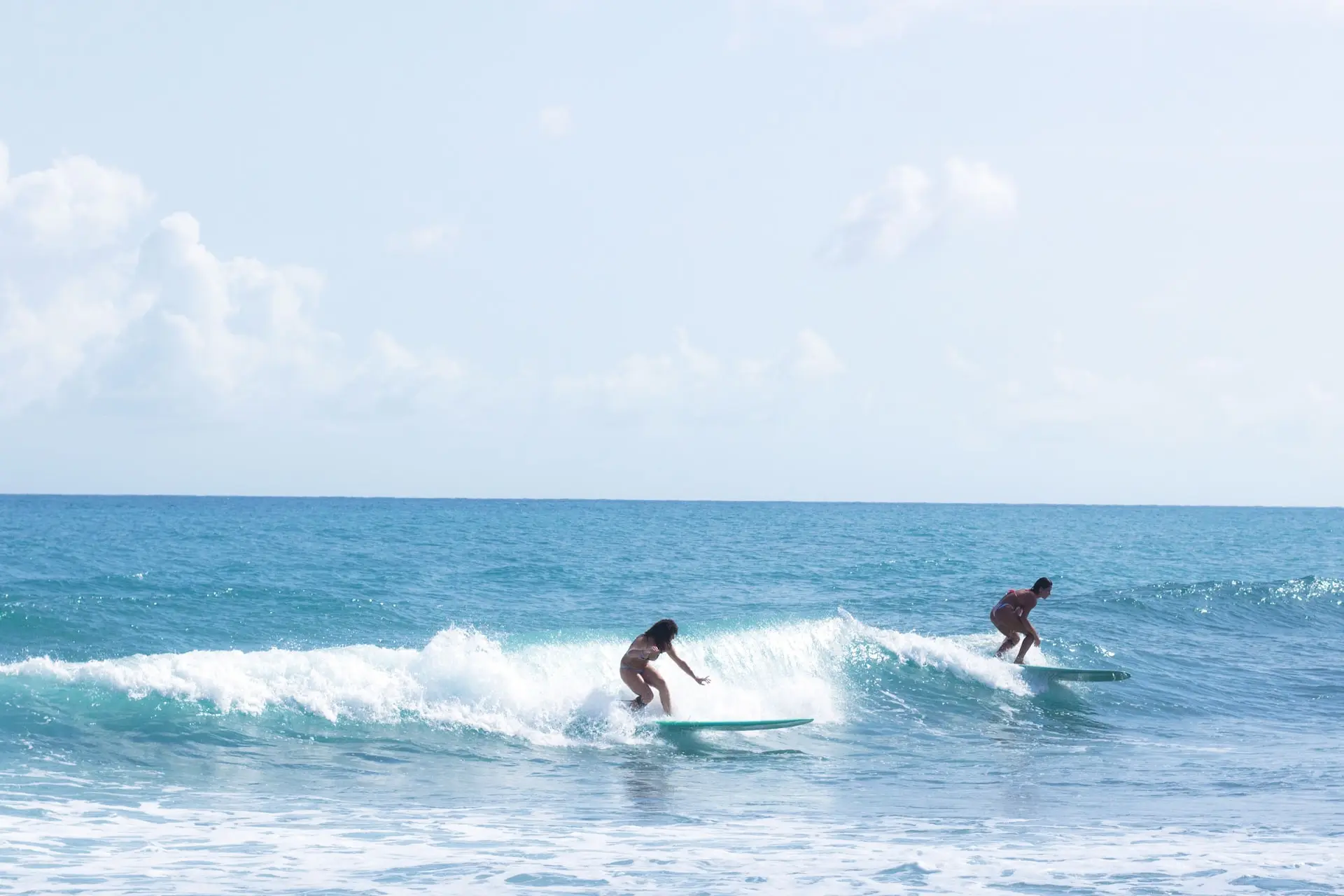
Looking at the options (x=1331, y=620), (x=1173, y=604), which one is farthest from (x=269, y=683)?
(x=1331, y=620)

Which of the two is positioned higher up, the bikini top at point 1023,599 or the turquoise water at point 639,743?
the bikini top at point 1023,599

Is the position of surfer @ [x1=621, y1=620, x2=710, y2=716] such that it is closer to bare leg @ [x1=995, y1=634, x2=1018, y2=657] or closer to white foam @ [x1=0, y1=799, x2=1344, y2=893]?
white foam @ [x1=0, y1=799, x2=1344, y2=893]

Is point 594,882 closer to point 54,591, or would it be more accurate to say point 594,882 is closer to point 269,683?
point 269,683

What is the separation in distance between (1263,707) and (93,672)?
15.8m

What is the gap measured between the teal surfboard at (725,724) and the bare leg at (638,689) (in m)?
0.40

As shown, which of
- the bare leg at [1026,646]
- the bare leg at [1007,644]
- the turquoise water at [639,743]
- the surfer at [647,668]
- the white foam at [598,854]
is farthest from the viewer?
the bare leg at [1007,644]

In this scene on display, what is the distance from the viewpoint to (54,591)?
25609mm

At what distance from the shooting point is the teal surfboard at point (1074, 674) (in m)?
18.0

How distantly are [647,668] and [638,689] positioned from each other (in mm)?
272

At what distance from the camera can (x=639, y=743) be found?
13742mm

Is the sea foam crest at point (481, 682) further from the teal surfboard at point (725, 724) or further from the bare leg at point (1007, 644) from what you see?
the teal surfboard at point (725, 724)

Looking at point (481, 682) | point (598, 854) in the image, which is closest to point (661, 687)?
point (481, 682)

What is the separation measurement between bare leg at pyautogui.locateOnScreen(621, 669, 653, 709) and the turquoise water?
0.27 m

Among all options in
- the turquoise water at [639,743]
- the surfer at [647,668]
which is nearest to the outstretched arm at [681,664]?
the surfer at [647,668]
